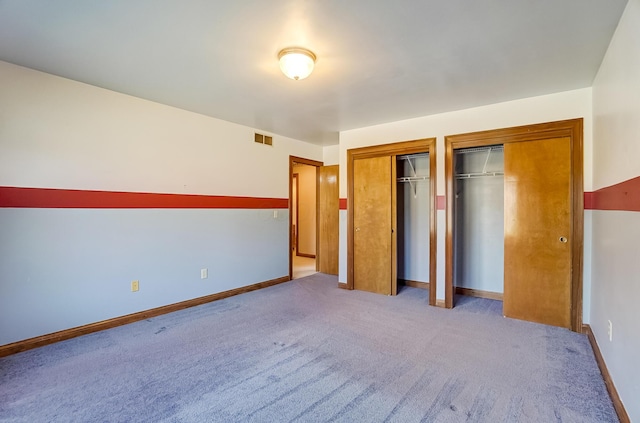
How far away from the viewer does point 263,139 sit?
4.77 m

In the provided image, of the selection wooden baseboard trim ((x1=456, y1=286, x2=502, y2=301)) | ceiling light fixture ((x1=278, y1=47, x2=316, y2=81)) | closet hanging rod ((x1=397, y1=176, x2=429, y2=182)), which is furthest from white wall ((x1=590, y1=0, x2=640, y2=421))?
closet hanging rod ((x1=397, y1=176, x2=429, y2=182))

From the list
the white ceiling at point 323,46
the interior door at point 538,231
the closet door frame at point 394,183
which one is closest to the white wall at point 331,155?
the closet door frame at point 394,183

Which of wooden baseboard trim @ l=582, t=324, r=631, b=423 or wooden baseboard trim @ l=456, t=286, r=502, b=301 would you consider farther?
wooden baseboard trim @ l=456, t=286, r=502, b=301

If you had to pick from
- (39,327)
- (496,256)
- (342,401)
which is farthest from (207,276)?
(496,256)

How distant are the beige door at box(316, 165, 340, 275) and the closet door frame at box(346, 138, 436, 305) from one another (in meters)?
1.04

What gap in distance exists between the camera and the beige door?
5.71 m

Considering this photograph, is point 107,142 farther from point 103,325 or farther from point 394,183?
point 394,183

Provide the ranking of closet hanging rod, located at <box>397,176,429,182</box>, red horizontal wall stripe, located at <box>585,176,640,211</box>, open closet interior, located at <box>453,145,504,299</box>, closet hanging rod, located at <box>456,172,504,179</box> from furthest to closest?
closet hanging rod, located at <box>397,176,429,182</box>, open closet interior, located at <box>453,145,504,299</box>, closet hanging rod, located at <box>456,172,504,179</box>, red horizontal wall stripe, located at <box>585,176,640,211</box>

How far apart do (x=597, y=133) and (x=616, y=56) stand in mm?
912

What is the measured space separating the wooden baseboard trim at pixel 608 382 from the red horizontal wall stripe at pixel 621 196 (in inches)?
44.9

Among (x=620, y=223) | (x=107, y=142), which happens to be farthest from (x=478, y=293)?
(x=107, y=142)

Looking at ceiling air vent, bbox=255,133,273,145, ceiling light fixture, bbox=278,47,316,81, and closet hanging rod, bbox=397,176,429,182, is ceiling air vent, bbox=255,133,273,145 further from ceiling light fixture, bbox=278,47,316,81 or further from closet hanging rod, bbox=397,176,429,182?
ceiling light fixture, bbox=278,47,316,81

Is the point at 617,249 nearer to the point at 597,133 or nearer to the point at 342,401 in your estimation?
the point at 597,133

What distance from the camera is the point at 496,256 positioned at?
4137 millimetres
